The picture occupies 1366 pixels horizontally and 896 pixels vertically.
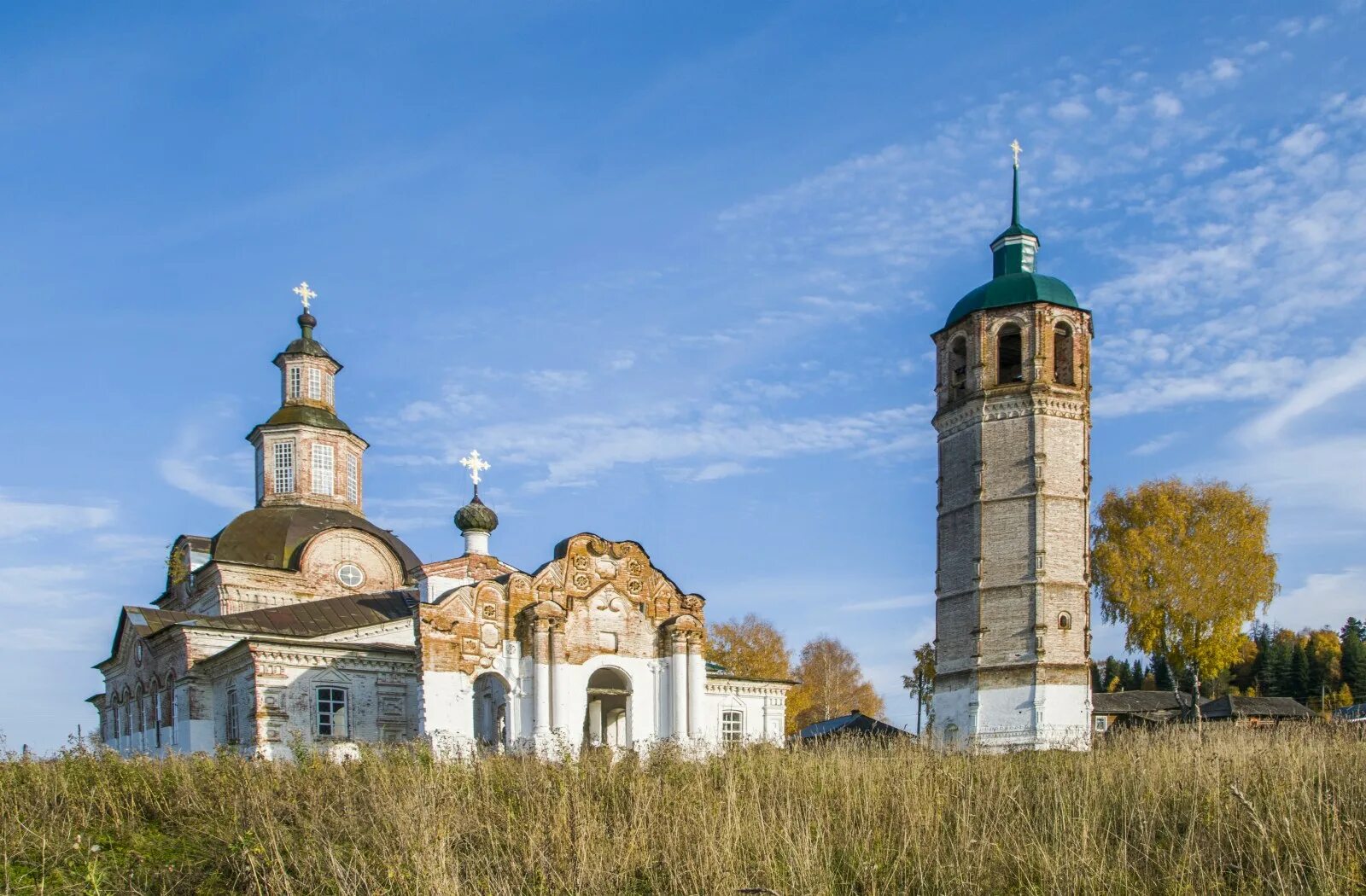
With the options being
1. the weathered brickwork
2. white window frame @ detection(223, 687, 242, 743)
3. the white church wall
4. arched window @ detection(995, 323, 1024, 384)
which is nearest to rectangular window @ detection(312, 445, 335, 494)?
white window frame @ detection(223, 687, 242, 743)

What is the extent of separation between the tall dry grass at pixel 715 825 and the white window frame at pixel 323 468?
62.2 ft

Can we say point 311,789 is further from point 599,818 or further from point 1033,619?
point 1033,619

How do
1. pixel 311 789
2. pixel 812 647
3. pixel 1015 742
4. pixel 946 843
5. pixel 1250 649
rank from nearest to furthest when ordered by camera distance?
pixel 946 843 < pixel 311 789 < pixel 1015 742 < pixel 1250 649 < pixel 812 647

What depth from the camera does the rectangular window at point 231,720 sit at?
19.7 metres

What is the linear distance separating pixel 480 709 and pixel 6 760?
1088cm

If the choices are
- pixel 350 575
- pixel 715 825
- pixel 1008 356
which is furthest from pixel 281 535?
pixel 715 825

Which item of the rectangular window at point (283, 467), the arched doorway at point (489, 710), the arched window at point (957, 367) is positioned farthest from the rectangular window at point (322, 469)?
the arched window at point (957, 367)

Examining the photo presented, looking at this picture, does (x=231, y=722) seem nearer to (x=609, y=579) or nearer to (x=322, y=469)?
(x=609, y=579)

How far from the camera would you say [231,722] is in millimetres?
19875

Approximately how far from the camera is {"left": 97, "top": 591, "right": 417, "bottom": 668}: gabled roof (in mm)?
21094

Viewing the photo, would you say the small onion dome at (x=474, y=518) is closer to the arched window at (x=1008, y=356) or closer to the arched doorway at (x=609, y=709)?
the arched doorway at (x=609, y=709)

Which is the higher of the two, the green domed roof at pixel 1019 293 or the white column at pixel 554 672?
the green domed roof at pixel 1019 293

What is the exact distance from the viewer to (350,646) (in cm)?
1953

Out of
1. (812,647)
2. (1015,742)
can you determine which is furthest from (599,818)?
(812,647)
